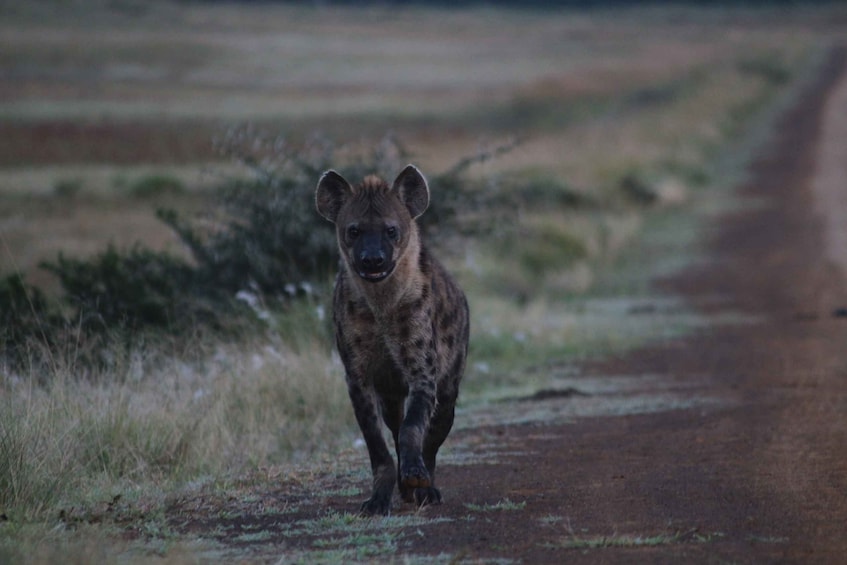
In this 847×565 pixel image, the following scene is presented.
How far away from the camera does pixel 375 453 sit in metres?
7.80

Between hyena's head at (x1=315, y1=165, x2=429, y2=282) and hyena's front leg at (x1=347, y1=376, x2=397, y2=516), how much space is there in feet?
1.84

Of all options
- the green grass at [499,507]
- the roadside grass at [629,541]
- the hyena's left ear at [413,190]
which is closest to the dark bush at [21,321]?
the hyena's left ear at [413,190]

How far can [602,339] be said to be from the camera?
49.7 ft

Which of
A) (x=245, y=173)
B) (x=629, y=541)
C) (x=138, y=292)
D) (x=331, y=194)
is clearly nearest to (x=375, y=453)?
(x=331, y=194)

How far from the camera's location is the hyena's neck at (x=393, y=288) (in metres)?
7.96

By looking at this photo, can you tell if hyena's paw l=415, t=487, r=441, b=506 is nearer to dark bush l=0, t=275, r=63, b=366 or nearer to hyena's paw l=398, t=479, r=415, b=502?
hyena's paw l=398, t=479, r=415, b=502

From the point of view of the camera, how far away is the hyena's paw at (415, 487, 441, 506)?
7.81 m

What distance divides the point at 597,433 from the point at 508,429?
2.19 ft

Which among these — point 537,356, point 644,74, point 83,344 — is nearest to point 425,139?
point 644,74

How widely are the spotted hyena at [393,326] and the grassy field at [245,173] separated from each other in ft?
3.14

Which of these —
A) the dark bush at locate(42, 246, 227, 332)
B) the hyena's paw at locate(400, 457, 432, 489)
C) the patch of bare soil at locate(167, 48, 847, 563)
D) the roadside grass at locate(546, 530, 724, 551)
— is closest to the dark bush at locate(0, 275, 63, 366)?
the dark bush at locate(42, 246, 227, 332)

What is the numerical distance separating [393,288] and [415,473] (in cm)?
95

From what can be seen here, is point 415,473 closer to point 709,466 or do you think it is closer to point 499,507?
point 499,507

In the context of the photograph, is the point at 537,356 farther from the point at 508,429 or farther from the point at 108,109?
the point at 108,109
